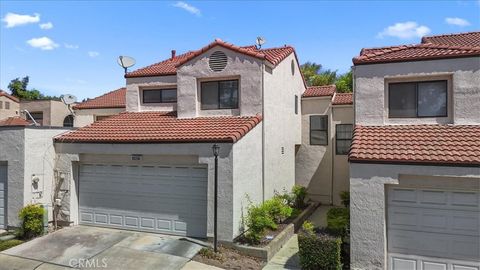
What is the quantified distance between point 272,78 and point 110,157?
23.5 ft

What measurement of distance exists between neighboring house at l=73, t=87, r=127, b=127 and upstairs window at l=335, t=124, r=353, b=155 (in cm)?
1408

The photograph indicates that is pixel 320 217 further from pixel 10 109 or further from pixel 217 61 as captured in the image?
pixel 10 109

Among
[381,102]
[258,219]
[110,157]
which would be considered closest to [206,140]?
[258,219]

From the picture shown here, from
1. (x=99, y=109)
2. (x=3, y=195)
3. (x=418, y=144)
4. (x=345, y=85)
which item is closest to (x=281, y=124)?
(x=418, y=144)

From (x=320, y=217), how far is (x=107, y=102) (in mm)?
16645

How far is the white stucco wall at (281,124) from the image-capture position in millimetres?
13609

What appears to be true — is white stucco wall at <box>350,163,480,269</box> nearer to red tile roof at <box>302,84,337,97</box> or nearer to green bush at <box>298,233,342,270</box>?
green bush at <box>298,233,342,270</box>

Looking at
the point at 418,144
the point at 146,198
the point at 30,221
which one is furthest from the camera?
the point at 146,198

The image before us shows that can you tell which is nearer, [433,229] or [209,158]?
[433,229]

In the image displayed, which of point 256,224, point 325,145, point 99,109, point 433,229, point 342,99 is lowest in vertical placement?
point 256,224

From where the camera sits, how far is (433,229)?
28.5ft

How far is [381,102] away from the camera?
37.1 feet

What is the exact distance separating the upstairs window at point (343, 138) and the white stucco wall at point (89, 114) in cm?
1408

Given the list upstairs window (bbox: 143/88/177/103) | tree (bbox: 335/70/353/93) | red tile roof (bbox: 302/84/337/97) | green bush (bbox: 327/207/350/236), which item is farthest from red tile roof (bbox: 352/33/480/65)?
tree (bbox: 335/70/353/93)
